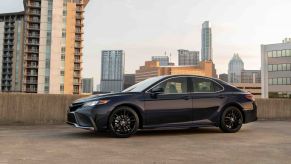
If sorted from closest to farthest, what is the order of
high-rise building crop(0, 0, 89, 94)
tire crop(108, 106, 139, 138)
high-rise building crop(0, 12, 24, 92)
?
1. tire crop(108, 106, 139, 138)
2. high-rise building crop(0, 0, 89, 94)
3. high-rise building crop(0, 12, 24, 92)

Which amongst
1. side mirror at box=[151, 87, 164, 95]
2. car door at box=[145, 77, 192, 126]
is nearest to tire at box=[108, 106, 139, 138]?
car door at box=[145, 77, 192, 126]

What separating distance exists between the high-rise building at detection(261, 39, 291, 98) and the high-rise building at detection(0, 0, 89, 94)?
48.9 meters

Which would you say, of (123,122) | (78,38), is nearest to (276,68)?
(78,38)

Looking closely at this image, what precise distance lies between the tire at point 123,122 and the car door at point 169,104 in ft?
1.04

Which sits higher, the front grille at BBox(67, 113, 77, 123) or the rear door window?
the rear door window

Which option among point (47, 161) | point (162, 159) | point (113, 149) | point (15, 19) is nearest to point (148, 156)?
point (162, 159)

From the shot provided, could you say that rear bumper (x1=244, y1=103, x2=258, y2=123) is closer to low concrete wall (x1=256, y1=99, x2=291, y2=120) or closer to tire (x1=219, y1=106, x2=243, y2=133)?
tire (x1=219, y1=106, x2=243, y2=133)

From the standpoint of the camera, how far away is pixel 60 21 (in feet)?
287

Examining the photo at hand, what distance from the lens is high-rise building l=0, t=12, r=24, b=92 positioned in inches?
4148

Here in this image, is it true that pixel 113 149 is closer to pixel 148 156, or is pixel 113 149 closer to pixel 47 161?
pixel 148 156

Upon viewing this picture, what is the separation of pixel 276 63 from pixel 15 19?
242 ft

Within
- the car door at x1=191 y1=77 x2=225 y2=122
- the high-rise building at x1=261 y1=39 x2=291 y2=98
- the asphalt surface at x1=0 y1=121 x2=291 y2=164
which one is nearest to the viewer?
the asphalt surface at x1=0 y1=121 x2=291 y2=164

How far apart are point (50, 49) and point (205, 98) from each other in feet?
267

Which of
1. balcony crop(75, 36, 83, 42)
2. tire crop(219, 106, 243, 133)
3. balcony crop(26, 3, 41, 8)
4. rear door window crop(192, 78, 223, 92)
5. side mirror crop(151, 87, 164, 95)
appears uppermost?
balcony crop(26, 3, 41, 8)
